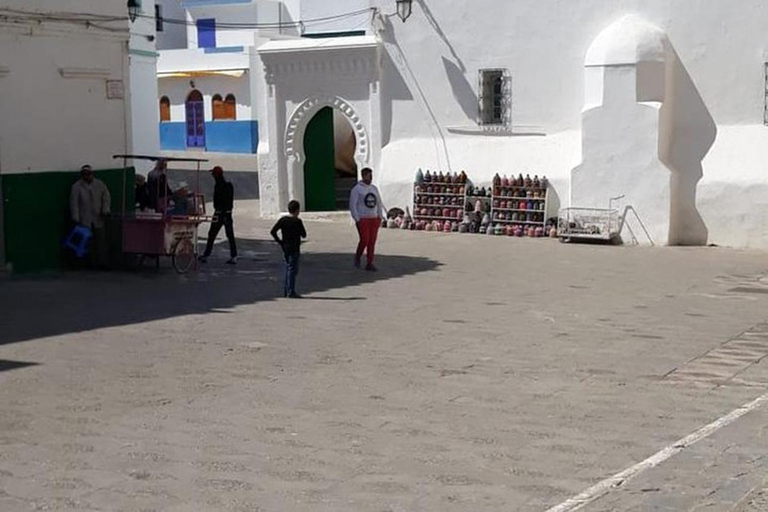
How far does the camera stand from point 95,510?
249 inches

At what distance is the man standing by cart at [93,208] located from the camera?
16.6 meters

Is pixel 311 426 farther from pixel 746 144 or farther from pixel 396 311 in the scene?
pixel 746 144

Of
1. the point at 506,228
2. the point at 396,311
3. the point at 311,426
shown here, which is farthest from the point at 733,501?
the point at 506,228

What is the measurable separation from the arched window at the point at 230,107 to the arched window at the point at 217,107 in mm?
165

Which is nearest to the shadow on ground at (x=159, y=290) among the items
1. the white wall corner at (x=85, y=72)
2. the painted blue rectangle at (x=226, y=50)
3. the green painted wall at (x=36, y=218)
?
the green painted wall at (x=36, y=218)

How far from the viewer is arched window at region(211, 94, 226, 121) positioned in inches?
1677

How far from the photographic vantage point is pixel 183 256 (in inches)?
656

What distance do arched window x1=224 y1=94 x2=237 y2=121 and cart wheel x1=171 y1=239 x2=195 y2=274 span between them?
26.0m

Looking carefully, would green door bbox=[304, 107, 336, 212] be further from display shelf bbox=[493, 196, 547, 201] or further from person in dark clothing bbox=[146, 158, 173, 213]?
person in dark clothing bbox=[146, 158, 173, 213]

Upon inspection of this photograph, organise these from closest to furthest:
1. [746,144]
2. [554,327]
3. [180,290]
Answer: [554,327]
[180,290]
[746,144]

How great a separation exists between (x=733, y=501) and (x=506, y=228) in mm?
15961

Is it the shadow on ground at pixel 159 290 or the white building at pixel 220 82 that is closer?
the shadow on ground at pixel 159 290

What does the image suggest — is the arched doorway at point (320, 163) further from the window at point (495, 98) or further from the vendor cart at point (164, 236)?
the vendor cart at point (164, 236)

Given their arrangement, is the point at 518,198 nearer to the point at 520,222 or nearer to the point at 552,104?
Result: the point at 520,222
